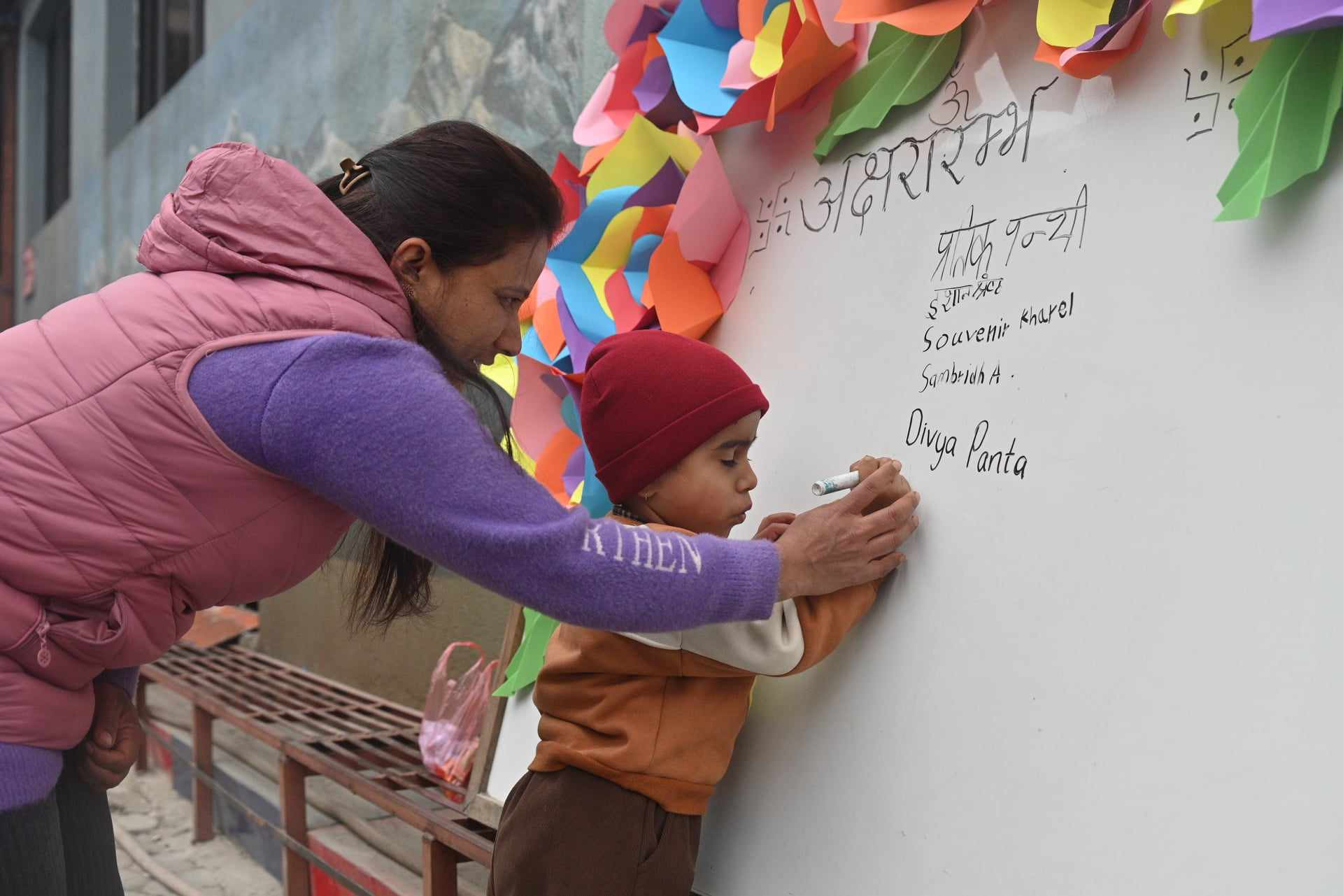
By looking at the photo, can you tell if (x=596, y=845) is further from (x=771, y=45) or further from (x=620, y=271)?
(x=771, y=45)

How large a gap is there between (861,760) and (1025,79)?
2.52 feet

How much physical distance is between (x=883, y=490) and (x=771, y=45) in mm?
688

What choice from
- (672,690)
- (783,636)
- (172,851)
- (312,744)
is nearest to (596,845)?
(672,690)

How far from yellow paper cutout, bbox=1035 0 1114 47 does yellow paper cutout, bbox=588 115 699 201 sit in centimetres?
72

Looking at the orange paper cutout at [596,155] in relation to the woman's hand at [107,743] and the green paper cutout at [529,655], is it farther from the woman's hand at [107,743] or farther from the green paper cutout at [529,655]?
the woman's hand at [107,743]

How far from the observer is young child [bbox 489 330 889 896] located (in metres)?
1.34

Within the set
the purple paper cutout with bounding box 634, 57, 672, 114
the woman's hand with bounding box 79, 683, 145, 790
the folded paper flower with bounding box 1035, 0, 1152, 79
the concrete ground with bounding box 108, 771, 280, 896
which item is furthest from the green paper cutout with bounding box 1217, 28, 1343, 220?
the concrete ground with bounding box 108, 771, 280, 896

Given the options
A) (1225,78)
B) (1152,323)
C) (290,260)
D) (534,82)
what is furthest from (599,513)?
(534,82)

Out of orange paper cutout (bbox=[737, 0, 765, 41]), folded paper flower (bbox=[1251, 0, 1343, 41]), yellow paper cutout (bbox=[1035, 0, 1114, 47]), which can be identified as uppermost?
orange paper cutout (bbox=[737, 0, 765, 41])

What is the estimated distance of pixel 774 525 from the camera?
1.43m

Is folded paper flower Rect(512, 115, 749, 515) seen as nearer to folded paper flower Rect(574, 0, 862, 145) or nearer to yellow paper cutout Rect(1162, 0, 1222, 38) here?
folded paper flower Rect(574, 0, 862, 145)

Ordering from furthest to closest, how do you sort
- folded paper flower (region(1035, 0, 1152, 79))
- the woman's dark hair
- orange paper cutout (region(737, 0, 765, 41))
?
orange paper cutout (region(737, 0, 765, 41)), the woman's dark hair, folded paper flower (region(1035, 0, 1152, 79))

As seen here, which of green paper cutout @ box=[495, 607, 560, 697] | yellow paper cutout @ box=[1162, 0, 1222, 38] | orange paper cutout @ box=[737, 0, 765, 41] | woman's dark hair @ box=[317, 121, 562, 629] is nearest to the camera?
yellow paper cutout @ box=[1162, 0, 1222, 38]

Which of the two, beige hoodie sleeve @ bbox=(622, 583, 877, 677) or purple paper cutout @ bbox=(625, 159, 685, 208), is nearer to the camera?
beige hoodie sleeve @ bbox=(622, 583, 877, 677)
